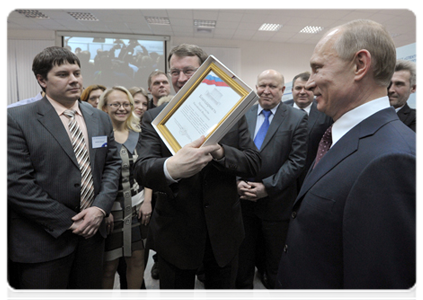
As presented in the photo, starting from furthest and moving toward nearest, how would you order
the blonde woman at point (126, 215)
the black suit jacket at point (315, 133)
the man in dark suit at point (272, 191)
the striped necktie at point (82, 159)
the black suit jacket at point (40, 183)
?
the black suit jacket at point (315, 133), the man in dark suit at point (272, 191), the blonde woman at point (126, 215), the striped necktie at point (82, 159), the black suit jacket at point (40, 183)

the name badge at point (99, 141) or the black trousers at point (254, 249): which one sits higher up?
the name badge at point (99, 141)

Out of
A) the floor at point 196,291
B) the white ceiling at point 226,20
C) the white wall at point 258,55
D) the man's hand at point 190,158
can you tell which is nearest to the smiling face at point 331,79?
the man's hand at point 190,158

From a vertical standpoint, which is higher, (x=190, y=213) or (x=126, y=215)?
(x=190, y=213)

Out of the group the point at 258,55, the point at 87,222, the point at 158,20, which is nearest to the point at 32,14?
the point at 158,20

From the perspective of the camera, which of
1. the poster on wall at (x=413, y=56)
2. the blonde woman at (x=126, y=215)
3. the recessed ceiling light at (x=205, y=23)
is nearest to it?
the blonde woman at (x=126, y=215)

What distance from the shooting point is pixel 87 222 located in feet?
4.73

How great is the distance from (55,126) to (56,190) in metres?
0.35

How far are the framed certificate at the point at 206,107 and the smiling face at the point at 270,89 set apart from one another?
127 cm

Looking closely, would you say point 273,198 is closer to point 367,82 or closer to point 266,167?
point 266,167

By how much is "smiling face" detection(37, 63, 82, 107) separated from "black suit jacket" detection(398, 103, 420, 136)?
2.43 m

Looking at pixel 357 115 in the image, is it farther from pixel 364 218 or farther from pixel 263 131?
pixel 263 131

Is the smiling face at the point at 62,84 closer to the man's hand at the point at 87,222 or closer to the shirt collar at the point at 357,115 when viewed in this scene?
the man's hand at the point at 87,222

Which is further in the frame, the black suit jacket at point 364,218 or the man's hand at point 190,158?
the man's hand at point 190,158

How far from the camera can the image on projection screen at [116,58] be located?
8055 mm
